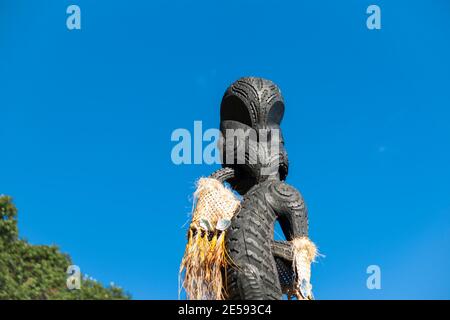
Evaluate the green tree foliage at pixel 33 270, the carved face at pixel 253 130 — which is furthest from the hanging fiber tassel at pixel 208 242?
the green tree foliage at pixel 33 270

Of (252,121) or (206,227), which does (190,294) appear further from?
(252,121)

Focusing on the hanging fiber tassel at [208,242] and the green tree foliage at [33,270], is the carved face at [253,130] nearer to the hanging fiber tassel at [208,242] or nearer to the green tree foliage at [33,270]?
the hanging fiber tassel at [208,242]

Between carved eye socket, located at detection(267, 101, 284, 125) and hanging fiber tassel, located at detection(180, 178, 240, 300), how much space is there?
40.4 inches

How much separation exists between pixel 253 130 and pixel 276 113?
Result: 0.38 m

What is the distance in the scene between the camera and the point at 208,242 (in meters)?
6.07

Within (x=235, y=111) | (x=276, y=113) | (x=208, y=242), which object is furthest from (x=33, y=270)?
(x=208, y=242)

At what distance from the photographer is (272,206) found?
20.9ft

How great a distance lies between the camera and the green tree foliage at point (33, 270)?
13.3m

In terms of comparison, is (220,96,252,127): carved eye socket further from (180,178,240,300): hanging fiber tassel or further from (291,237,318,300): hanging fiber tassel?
(291,237,318,300): hanging fiber tassel

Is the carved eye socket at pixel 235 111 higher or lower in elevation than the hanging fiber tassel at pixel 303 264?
higher

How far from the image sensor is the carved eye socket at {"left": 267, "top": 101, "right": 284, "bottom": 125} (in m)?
7.06

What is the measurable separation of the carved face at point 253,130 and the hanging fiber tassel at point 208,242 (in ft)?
1.45

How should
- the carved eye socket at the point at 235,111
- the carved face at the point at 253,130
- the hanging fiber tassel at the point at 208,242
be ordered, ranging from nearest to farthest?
the hanging fiber tassel at the point at 208,242, the carved face at the point at 253,130, the carved eye socket at the point at 235,111
